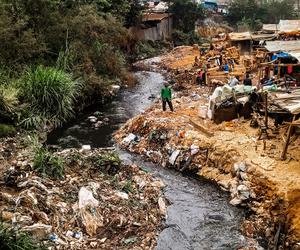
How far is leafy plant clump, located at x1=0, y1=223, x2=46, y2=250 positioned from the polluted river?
2820mm

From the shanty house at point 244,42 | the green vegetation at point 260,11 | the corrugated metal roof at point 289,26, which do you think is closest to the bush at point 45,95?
the corrugated metal roof at point 289,26

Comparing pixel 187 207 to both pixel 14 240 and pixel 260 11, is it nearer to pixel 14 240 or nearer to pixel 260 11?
pixel 14 240

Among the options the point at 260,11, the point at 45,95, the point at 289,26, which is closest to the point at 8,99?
the point at 45,95

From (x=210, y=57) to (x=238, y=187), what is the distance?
610 inches

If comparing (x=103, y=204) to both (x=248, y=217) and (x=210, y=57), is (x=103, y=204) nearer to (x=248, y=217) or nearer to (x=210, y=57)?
(x=248, y=217)

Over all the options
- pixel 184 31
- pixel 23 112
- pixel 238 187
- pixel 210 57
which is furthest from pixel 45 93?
pixel 184 31

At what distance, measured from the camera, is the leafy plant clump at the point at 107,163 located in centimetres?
1147

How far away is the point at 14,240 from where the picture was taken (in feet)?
23.5

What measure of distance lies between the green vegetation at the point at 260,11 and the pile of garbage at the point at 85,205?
38034 mm

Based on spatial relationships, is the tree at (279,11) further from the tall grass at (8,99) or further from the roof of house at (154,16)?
the tall grass at (8,99)

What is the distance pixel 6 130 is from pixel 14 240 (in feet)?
24.0

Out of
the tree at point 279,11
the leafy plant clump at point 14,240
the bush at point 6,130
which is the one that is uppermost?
the tree at point 279,11

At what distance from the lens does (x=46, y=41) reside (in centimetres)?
1925

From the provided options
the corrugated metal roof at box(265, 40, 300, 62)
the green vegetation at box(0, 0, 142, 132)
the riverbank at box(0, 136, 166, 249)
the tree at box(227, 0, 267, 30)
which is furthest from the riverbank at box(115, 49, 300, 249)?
the tree at box(227, 0, 267, 30)
